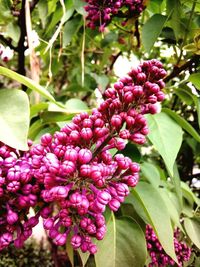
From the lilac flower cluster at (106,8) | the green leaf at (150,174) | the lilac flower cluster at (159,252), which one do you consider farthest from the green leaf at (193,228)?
the lilac flower cluster at (106,8)

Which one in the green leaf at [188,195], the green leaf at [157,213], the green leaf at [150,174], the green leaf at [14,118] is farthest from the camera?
the green leaf at [188,195]

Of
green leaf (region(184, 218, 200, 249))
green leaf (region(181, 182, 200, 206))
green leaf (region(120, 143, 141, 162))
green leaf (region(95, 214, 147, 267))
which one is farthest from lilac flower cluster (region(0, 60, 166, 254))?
green leaf (region(181, 182, 200, 206))

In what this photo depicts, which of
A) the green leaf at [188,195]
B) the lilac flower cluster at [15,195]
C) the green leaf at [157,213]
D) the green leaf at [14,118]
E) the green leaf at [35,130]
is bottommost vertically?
the green leaf at [188,195]

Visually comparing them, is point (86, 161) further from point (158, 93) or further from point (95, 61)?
point (95, 61)

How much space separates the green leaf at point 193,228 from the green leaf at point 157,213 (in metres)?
0.25

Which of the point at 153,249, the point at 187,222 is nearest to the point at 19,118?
the point at 153,249

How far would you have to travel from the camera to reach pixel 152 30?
111cm

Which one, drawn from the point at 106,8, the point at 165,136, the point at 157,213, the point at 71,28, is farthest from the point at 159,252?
the point at 71,28

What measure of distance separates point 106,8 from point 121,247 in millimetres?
670

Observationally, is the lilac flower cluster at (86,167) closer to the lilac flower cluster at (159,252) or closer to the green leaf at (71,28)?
the lilac flower cluster at (159,252)

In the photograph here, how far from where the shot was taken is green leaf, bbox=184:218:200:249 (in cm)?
105

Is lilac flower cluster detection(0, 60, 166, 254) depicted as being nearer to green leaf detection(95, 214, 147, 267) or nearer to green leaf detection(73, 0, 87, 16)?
green leaf detection(95, 214, 147, 267)

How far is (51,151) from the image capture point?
0.64 meters

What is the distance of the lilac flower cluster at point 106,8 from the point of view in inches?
40.9
